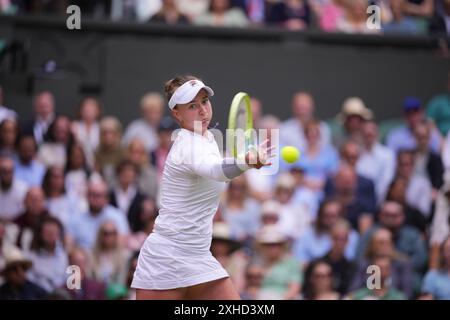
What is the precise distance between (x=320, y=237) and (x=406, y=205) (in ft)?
3.05

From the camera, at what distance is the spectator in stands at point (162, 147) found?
12.0 meters

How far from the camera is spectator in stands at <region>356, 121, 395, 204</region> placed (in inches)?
481

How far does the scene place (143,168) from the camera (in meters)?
12.0

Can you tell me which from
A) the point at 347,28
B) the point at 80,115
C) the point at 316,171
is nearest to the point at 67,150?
the point at 80,115

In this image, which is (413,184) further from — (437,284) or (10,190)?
(10,190)

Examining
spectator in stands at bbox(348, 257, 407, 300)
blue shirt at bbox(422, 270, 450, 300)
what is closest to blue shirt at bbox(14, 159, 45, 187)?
spectator in stands at bbox(348, 257, 407, 300)

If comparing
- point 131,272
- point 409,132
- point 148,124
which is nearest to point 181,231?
point 131,272

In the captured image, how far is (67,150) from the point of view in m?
12.0

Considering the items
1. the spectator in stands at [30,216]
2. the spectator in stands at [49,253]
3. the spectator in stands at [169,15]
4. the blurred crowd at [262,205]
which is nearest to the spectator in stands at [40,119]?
the blurred crowd at [262,205]

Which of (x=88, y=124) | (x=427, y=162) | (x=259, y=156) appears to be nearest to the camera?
(x=259, y=156)

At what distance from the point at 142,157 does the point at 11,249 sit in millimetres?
1761

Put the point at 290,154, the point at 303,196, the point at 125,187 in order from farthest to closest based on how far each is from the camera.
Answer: the point at 303,196 < the point at 125,187 < the point at 290,154
